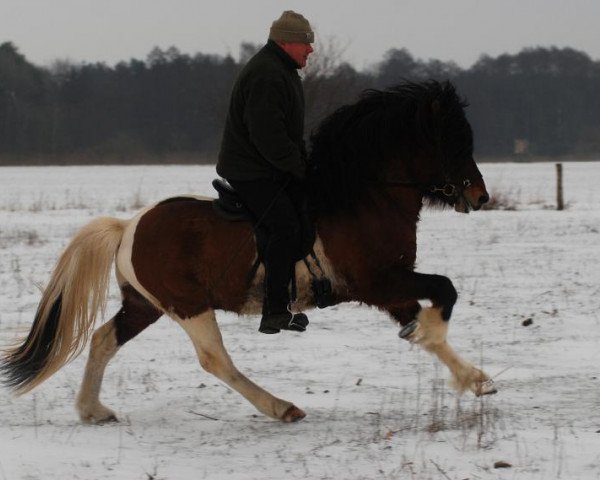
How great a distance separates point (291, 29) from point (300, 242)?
1218mm

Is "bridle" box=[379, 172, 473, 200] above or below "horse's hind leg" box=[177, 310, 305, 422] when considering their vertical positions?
above

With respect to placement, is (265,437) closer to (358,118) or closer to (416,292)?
(416,292)

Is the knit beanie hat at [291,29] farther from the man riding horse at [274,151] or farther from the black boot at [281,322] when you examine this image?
the black boot at [281,322]

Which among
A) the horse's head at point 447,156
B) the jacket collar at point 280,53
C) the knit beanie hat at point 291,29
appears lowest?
the horse's head at point 447,156

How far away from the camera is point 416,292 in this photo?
18.0ft

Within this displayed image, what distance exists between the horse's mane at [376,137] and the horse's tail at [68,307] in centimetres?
139

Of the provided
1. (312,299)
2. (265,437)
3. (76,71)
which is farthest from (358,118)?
(76,71)

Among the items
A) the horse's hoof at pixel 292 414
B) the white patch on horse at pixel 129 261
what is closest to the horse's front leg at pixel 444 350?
the horse's hoof at pixel 292 414

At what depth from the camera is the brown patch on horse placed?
18.7 feet

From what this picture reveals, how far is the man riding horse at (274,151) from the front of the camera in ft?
18.0

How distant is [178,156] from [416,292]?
75.6 m

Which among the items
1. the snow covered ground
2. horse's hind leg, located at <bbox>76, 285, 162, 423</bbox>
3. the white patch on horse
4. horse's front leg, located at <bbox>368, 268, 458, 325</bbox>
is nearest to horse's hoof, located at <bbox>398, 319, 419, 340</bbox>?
horse's front leg, located at <bbox>368, 268, 458, 325</bbox>

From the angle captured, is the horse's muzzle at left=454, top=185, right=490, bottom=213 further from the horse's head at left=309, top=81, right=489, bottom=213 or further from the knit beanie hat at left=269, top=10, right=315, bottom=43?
the knit beanie hat at left=269, top=10, right=315, bottom=43

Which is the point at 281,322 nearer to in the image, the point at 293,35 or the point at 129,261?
the point at 129,261
